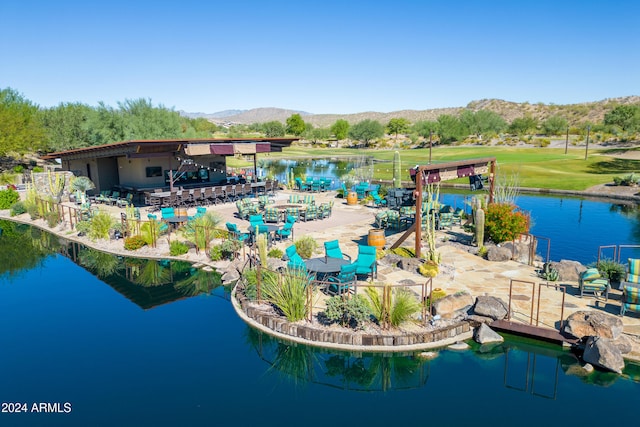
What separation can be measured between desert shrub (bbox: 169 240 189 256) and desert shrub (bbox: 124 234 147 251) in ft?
4.29

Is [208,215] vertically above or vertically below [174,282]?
above

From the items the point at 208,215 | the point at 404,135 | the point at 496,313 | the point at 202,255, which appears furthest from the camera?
the point at 404,135

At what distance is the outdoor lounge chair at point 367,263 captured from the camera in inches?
433

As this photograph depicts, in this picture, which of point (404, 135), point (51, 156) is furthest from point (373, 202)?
point (404, 135)

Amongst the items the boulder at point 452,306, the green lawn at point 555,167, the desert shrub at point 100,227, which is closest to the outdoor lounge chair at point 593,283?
the boulder at point 452,306

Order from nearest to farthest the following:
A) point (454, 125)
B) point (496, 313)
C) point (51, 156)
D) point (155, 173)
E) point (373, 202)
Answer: point (496, 313) → point (373, 202) → point (155, 173) → point (51, 156) → point (454, 125)

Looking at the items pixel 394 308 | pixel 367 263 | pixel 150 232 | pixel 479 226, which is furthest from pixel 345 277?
pixel 150 232

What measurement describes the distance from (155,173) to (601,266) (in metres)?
21.4

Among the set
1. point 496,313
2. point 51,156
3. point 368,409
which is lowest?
point 368,409

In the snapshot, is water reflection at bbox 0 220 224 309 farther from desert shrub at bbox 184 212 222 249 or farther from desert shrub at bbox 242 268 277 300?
desert shrub at bbox 242 268 277 300

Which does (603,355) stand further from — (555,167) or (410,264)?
(555,167)

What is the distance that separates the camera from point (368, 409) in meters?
7.10

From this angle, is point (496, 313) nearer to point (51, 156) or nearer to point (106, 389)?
point (106, 389)

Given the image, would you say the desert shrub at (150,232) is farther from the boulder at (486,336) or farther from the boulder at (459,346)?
the boulder at (486,336)
